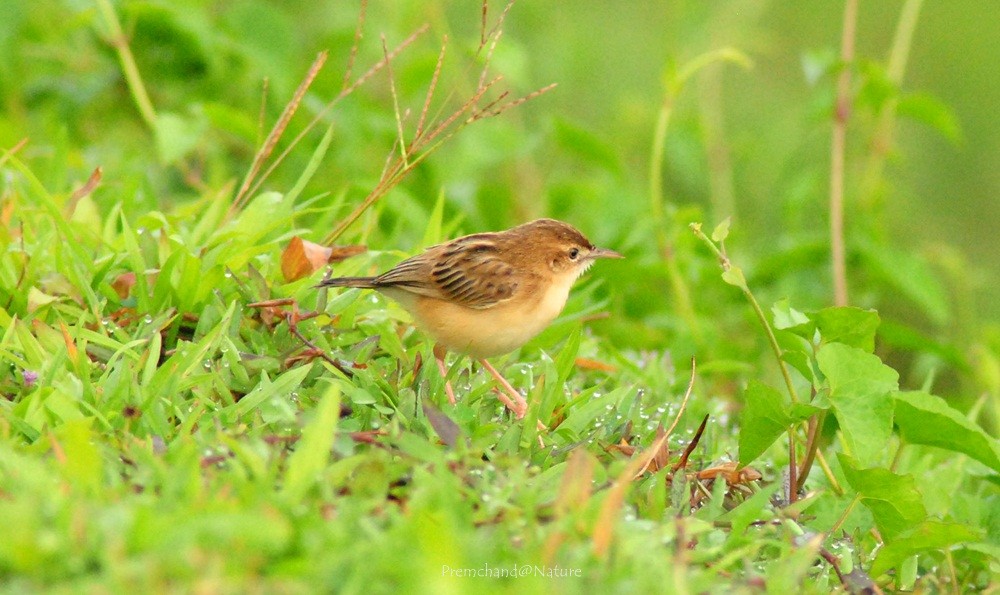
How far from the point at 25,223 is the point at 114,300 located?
2.64ft

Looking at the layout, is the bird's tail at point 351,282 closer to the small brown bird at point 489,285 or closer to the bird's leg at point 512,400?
the small brown bird at point 489,285

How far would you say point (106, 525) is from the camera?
2809mm

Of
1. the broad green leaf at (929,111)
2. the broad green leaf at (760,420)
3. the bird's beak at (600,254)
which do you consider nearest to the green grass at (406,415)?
the broad green leaf at (760,420)

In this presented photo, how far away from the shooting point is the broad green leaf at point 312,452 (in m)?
3.25

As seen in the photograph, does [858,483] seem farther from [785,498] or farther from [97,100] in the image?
[97,100]

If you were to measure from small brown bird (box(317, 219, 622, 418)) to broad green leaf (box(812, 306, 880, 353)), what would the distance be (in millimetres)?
1074

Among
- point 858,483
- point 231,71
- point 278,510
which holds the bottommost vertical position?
point 278,510

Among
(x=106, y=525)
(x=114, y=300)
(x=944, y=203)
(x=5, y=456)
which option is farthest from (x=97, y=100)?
(x=944, y=203)

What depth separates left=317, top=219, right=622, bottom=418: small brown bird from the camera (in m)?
4.91

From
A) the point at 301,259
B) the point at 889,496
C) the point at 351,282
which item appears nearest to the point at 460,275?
the point at 351,282

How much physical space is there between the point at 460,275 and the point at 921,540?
2016 mm

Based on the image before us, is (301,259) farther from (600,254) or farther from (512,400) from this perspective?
(600,254)

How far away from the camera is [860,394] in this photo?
411 cm

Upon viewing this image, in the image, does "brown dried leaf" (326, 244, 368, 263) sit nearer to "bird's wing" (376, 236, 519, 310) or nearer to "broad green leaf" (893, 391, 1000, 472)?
"bird's wing" (376, 236, 519, 310)
